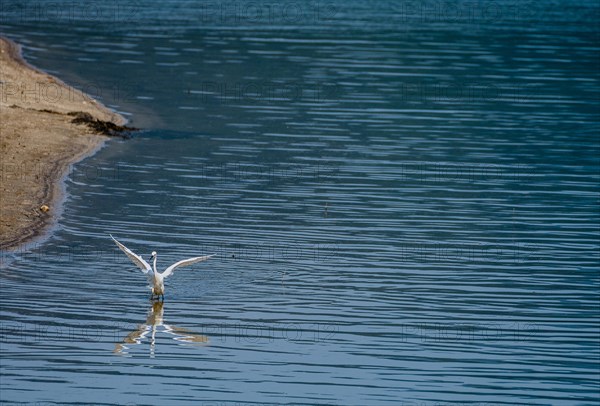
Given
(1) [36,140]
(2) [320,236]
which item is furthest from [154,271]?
(1) [36,140]

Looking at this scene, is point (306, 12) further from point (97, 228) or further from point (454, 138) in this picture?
point (97, 228)

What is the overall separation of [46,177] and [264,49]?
21488 mm

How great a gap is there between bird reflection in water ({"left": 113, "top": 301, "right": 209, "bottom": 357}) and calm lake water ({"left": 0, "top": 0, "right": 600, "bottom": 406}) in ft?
0.12

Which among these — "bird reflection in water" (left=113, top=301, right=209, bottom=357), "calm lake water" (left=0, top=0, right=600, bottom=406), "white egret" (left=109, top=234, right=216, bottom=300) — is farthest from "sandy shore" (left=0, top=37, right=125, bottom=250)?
"bird reflection in water" (left=113, top=301, right=209, bottom=357)

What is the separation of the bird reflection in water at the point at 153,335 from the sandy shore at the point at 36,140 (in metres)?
4.71

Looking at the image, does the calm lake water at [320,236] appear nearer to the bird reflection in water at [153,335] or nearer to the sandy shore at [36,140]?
the bird reflection in water at [153,335]

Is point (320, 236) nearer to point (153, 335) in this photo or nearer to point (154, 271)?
point (154, 271)

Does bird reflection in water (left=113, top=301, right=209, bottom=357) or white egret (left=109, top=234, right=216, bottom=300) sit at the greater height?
white egret (left=109, top=234, right=216, bottom=300)

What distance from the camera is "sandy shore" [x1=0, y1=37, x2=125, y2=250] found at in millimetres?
24155

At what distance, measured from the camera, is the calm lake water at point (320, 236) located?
1659 centimetres

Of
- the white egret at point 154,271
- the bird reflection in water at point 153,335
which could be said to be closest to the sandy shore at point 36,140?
the white egret at point 154,271

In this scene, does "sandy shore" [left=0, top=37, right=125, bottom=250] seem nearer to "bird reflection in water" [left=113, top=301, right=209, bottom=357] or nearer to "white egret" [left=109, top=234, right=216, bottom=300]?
"white egret" [left=109, top=234, right=216, bottom=300]

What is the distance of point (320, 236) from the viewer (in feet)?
77.2

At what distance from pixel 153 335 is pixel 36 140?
13.6m
